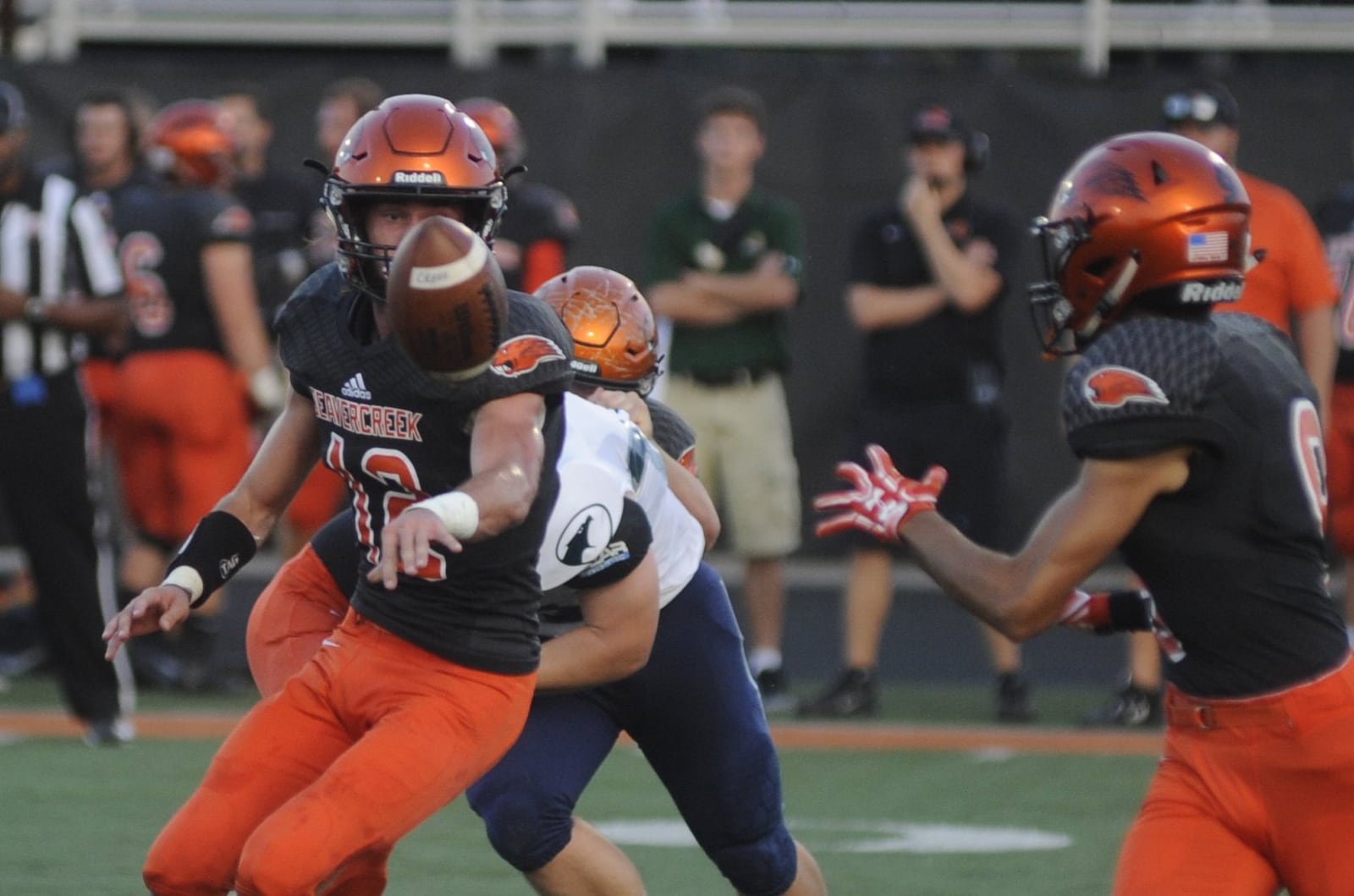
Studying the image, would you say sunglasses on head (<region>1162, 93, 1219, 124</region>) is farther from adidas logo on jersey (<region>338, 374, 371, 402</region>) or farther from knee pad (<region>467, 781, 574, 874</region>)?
adidas logo on jersey (<region>338, 374, 371, 402</region>)

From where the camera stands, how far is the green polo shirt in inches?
347

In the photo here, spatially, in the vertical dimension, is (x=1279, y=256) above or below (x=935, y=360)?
above

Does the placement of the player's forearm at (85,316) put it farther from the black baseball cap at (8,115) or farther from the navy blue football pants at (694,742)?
the navy blue football pants at (694,742)

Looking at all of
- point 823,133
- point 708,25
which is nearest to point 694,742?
point 823,133

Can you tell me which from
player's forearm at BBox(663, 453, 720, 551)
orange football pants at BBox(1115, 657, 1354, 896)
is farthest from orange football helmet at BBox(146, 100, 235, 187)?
orange football pants at BBox(1115, 657, 1354, 896)

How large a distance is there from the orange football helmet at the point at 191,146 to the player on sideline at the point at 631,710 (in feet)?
14.4

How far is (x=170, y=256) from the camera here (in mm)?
8938

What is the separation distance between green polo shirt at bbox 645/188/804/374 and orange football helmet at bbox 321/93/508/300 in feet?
14.8

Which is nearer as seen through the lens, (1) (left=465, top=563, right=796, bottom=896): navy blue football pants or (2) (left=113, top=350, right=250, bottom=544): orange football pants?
(1) (left=465, top=563, right=796, bottom=896): navy blue football pants

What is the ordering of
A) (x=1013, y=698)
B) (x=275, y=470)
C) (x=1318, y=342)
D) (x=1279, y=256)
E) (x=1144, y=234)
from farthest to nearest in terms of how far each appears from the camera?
1. (x=1013, y=698)
2. (x=1318, y=342)
3. (x=1279, y=256)
4. (x=275, y=470)
5. (x=1144, y=234)

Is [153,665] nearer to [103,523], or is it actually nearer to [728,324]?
[103,523]

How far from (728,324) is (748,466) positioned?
0.54 metres

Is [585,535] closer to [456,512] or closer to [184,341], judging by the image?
[456,512]

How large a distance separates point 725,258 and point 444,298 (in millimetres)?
5112
